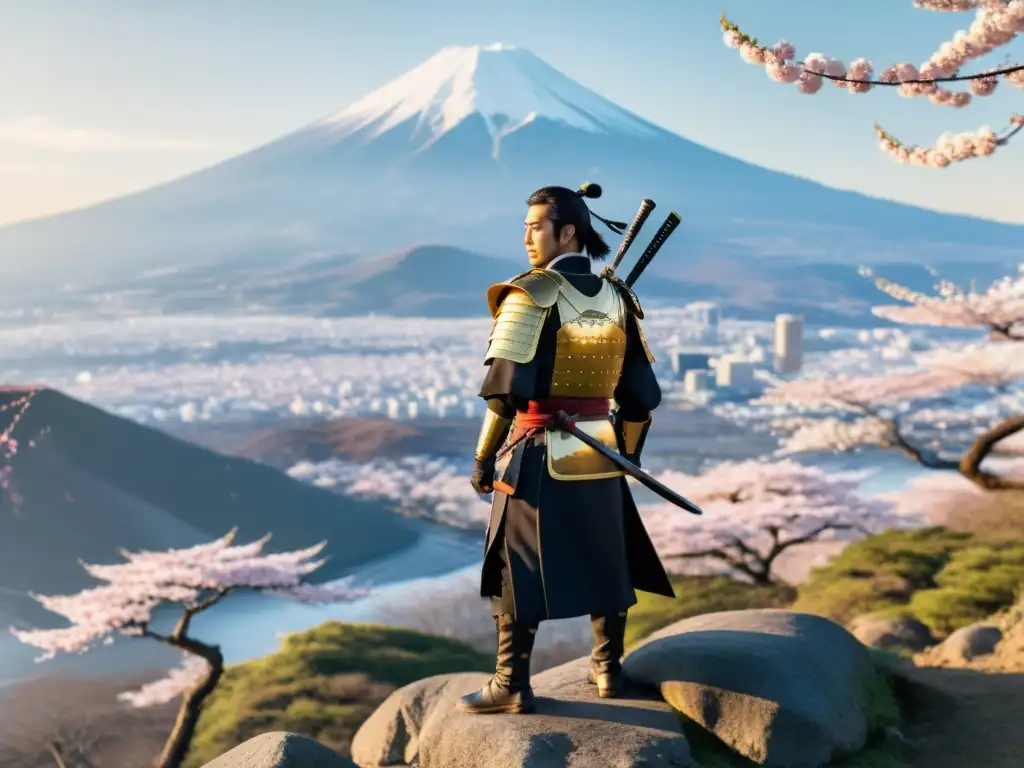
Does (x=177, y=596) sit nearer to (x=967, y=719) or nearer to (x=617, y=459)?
(x=617, y=459)

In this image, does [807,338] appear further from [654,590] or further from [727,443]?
[654,590]

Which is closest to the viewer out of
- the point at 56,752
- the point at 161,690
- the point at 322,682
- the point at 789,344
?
the point at 56,752

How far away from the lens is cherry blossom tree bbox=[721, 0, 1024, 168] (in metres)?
4.63

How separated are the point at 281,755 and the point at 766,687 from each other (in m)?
1.84

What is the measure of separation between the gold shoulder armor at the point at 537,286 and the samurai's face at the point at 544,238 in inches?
3.2

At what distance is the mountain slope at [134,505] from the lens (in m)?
11.0

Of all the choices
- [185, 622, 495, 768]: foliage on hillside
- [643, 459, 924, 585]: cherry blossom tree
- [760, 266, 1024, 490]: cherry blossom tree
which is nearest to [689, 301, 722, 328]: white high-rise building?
[760, 266, 1024, 490]: cherry blossom tree

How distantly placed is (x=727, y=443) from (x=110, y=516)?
29.6ft

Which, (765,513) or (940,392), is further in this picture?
(940,392)

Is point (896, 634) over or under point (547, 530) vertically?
under

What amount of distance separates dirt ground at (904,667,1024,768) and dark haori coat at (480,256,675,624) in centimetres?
159

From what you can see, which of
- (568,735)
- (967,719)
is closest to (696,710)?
(568,735)

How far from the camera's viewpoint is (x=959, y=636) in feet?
18.5

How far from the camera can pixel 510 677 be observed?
136 inches
